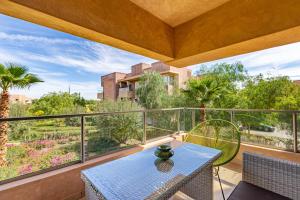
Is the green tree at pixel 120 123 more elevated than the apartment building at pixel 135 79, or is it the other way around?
the apartment building at pixel 135 79

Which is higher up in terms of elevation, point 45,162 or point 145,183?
point 145,183

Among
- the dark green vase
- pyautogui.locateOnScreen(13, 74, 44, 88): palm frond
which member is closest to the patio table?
the dark green vase

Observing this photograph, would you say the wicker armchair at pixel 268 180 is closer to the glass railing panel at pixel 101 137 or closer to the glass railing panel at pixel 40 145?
the glass railing panel at pixel 101 137

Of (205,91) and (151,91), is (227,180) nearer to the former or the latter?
(205,91)

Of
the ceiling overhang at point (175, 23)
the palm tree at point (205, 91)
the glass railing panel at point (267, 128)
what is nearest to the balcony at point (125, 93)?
the palm tree at point (205, 91)

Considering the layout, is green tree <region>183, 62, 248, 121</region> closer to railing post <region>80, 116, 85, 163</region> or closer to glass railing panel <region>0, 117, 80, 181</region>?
railing post <region>80, 116, 85, 163</region>

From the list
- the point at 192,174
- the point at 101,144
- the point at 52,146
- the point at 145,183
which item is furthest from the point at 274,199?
the point at 52,146

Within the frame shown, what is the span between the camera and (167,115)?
416 cm

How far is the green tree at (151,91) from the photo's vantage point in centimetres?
1184

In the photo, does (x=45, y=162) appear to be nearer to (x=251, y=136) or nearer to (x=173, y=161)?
(x=173, y=161)

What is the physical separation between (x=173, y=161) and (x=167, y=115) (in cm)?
266

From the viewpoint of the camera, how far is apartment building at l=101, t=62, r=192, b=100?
14.3 m

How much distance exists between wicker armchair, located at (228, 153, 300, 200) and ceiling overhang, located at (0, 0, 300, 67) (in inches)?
59.6

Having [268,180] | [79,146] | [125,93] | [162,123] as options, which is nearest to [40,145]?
[79,146]
